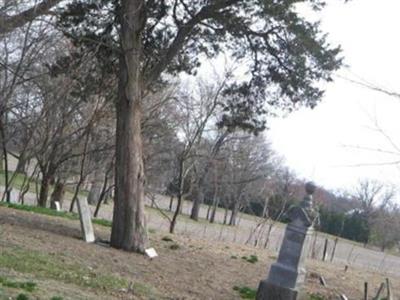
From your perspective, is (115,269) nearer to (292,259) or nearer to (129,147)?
(292,259)

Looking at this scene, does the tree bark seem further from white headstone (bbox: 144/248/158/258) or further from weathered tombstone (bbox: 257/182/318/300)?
weathered tombstone (bbox: 257/182/318/300)

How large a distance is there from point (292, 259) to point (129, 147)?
513cm

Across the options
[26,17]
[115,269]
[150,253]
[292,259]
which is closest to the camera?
[292,259]

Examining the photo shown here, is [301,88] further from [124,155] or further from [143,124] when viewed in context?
[143,124]

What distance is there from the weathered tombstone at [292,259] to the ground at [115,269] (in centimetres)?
113

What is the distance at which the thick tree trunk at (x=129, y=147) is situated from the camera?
1430 cm

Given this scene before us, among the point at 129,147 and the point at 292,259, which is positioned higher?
the point at 129,147

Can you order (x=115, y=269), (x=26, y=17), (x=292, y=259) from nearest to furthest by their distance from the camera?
(x=292, y=259), (x=115, y=269), (x=26, y=17)

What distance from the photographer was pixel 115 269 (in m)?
11.7

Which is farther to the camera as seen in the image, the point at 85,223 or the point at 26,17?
the point at 85,223

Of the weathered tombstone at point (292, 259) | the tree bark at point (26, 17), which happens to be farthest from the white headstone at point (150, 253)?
the tree bark at point (26, 17)

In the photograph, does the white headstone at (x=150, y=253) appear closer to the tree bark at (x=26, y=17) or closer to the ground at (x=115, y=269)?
the ground at (x=115, y=269)

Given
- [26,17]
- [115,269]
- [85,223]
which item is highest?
[26,17]

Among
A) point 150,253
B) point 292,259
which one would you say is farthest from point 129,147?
point 292,259
